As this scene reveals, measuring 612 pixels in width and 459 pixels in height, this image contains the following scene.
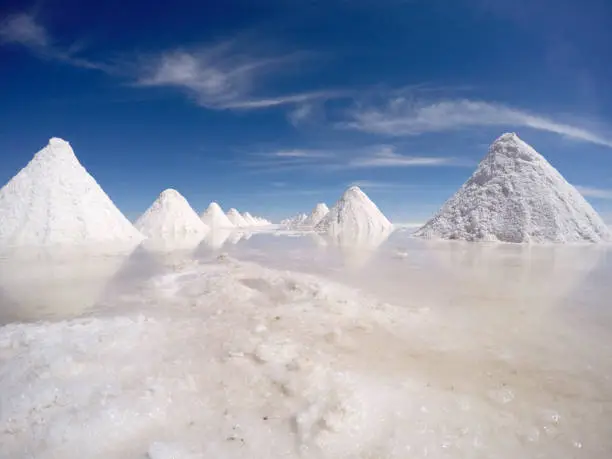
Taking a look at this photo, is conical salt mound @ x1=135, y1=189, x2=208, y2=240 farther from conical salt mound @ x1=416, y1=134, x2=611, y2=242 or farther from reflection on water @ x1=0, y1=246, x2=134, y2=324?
conical salt mound @ x1=416, y1=134, x2=611, y2=242

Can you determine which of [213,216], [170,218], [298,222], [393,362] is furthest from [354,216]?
[393,362]

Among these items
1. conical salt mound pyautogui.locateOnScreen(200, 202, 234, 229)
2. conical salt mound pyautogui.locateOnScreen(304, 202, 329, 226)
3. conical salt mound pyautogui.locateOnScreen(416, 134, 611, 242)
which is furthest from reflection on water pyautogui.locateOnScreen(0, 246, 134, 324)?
conical salt mound pyautogui.locateOnScreen(200, 202, 234, 229)

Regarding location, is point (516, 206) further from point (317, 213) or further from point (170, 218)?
point (317, 213)

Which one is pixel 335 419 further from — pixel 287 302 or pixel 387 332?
pixel 287 302

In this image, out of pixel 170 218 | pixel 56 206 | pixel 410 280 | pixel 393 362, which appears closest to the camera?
pixel 393 362

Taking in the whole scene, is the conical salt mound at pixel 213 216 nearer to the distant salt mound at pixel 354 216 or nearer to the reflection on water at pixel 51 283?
the distant salt mound at pixel 354 216

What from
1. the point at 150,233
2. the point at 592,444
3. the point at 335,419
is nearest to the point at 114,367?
the point at 335,419
